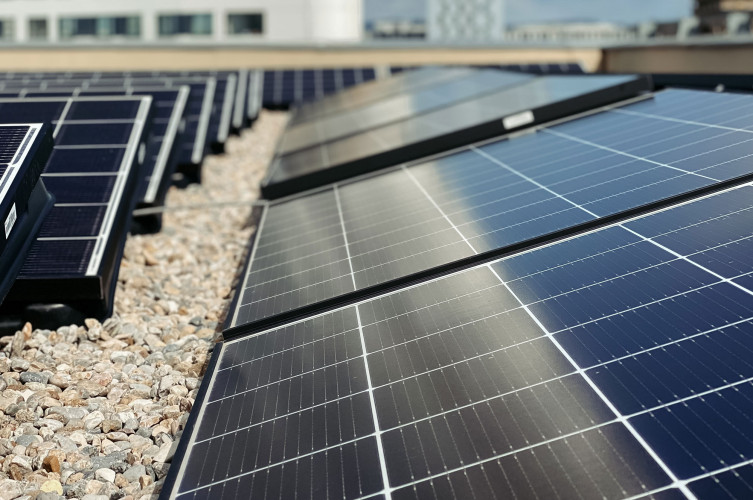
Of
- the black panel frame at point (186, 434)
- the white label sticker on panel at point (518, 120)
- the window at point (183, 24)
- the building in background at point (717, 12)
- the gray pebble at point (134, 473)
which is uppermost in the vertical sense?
the building in background at point (717, 12)

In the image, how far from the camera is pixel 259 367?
4.34 m

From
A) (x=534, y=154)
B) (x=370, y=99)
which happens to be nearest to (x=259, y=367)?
(x=534, y=154)

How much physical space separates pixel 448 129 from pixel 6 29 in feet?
232

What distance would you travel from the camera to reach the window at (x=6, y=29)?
6656cm

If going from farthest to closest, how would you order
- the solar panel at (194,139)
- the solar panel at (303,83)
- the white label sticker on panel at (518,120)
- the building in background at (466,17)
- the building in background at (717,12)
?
the building in background at (466,17) → the building in background at (717,12) → the solar panel at (303,83) → the solar panel at (194,139) → the white label sticker on panel at (518,120)

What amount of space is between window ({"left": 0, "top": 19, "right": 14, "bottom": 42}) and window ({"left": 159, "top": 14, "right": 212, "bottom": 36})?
17.5 m

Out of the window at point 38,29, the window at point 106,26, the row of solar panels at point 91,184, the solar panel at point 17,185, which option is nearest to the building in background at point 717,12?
A: the window at point 106,26

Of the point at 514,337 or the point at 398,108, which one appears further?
the point at 398,108

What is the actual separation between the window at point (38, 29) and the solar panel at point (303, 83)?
45017 millimetres

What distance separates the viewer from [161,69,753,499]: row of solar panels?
2783mm

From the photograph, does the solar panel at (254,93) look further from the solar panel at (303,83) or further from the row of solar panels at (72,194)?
→ the row of solar panels at (72,194)

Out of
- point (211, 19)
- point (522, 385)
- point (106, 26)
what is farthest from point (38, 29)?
point (522, 385)

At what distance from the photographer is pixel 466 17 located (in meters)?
186

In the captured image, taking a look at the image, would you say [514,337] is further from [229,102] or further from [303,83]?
[303,83]
